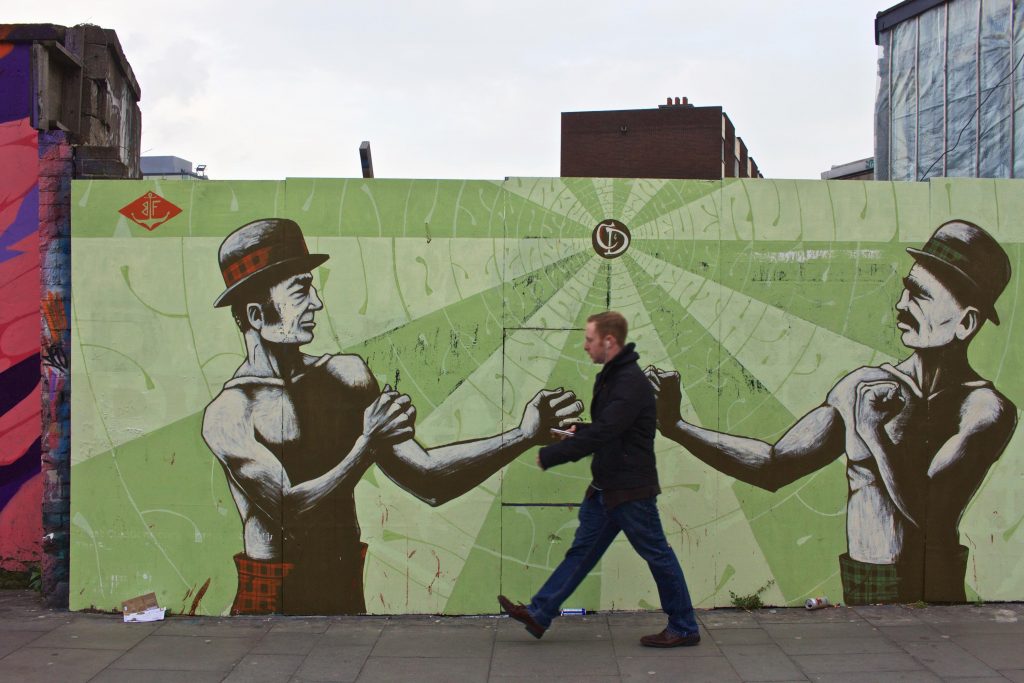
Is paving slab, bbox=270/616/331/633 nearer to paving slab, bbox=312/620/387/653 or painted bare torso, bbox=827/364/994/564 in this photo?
paving slab, bbox=312/620/387/653

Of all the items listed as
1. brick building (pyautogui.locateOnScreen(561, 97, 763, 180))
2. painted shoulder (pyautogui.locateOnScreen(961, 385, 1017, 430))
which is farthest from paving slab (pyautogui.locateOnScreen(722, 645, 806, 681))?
brick building (pyautogui.locateOnScreen(561, 97, 763, 180))

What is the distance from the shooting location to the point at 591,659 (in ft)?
15.9

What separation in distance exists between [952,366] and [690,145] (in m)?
57.4

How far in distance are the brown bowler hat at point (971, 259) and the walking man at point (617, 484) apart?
2.18 meters

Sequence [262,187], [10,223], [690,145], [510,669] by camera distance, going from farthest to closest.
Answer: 1. [690,145]
2. [10,223]
3. [262,187]
4. [510,669]

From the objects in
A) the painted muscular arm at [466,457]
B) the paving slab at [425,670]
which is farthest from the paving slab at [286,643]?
the painted muscular arm at [466,457]

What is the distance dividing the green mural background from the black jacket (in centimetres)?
64

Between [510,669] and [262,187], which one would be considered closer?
[510,669]

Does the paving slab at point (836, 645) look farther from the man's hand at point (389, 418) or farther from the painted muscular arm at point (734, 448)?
the man's hand at point (389, 418)

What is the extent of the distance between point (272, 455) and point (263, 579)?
2.59 ft

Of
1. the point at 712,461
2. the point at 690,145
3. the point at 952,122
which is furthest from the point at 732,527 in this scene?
the point at 690,145

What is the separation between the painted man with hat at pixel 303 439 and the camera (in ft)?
18.3

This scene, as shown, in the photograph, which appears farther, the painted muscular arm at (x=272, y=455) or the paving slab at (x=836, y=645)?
the painted muscular arm at (x=272, y=455)

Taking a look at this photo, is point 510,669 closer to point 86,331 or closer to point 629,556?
point 629,556
